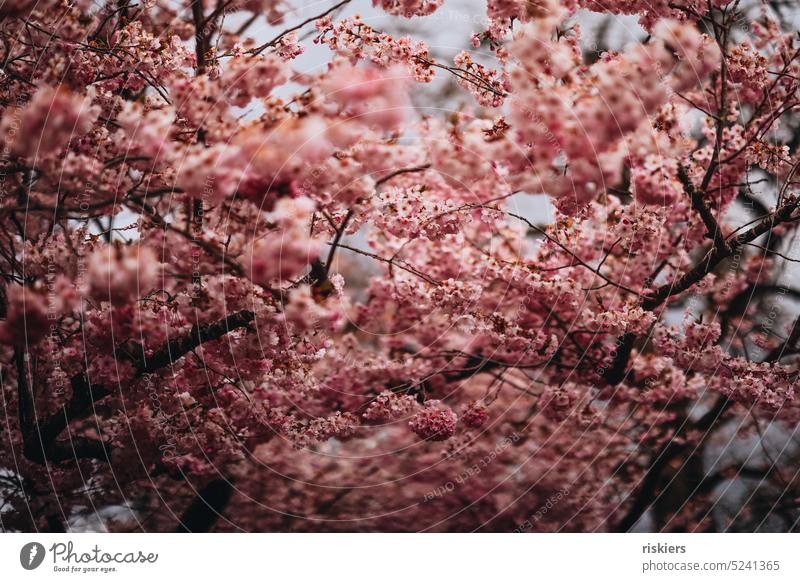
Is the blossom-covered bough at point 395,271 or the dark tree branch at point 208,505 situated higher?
the blossom-covered bough at point 395,271

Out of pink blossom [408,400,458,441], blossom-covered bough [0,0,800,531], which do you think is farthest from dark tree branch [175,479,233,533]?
pink blossom [408,400,458,441]

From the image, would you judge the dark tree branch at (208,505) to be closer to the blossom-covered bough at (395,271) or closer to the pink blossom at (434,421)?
the blossom-covered bough at (395,271)

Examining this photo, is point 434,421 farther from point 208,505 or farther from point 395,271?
point 208,505

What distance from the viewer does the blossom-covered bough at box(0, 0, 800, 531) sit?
204 centimetres

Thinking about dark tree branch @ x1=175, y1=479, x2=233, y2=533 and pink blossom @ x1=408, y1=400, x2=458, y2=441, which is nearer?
pink blossom @ x1=408, y1=400, x2=458, y2=441

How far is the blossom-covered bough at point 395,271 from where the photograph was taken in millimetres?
2037

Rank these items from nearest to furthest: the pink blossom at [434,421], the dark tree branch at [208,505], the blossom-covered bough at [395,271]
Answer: the blossom-covered bough at [395,271]
the pink blossom at [434,421]
the dark tree branch at [208,505]

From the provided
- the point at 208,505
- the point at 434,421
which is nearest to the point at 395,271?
the point at 434,421

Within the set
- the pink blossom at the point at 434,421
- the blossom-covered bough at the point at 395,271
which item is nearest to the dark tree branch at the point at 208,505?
the blossom-covered bough at the point at 395,271

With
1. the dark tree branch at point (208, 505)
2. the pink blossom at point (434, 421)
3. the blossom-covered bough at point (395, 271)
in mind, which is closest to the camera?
the blossom-covered bough at point (395, 271)

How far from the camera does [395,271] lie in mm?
2547

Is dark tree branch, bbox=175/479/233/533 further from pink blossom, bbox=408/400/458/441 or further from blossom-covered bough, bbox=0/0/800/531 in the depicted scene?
pink blossom, bbox=408/400/458/441

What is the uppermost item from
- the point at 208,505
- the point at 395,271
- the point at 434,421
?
the point at 395,271

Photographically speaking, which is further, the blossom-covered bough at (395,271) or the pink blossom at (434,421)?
the pink blossom at (434,421)
